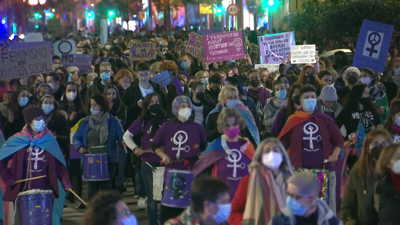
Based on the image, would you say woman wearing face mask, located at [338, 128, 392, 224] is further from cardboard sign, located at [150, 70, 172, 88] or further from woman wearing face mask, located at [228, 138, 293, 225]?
cardboard sign, located at [150, 70, 172, 88]

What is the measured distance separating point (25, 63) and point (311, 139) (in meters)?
7.78

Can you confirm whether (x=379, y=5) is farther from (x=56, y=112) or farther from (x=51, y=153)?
(x=51, y=153)

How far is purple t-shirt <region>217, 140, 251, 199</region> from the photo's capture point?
884 centimetres

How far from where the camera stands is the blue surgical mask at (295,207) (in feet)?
20.4

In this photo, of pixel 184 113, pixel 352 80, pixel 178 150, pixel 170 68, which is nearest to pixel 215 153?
pixel 178 150

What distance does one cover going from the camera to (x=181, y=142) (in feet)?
32.9

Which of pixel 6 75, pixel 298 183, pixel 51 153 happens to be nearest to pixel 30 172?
pixel 51 153

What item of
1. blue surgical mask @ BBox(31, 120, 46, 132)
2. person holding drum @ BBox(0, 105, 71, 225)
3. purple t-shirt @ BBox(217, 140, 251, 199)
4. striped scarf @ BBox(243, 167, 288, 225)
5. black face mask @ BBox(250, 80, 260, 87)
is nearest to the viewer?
striped scarf @ BBox(243, 167, 288, 225)

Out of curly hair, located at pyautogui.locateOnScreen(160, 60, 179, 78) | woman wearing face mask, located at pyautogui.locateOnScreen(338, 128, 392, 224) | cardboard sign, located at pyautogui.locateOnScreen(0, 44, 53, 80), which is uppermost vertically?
cardboard sign, located at pyautogui.locateOnScreen(0, 44, 53, 80)

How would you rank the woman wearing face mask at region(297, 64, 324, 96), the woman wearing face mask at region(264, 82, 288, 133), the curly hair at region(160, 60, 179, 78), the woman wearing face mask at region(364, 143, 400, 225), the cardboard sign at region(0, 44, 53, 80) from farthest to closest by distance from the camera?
the cardboard sign at region(0, 44, 53, 80)
the curly hair at region(160, 60, 179, 78)
the woman wearing face mask at region(297, 64, 324, 96)
the woman wearing face mask at region(264, 82, 288, 133)
the woman wearing face mask at region(364, 143, 400, 225)

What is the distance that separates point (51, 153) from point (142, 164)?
1410 mm

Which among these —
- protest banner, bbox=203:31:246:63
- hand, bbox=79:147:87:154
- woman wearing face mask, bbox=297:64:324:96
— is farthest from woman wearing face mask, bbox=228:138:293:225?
protest banner, bbox=203:31:246:63

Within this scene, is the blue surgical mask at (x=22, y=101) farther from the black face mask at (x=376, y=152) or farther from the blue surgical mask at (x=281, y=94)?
the black face mask at (x=376, y=152)

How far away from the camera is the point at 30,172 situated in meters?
10.0
